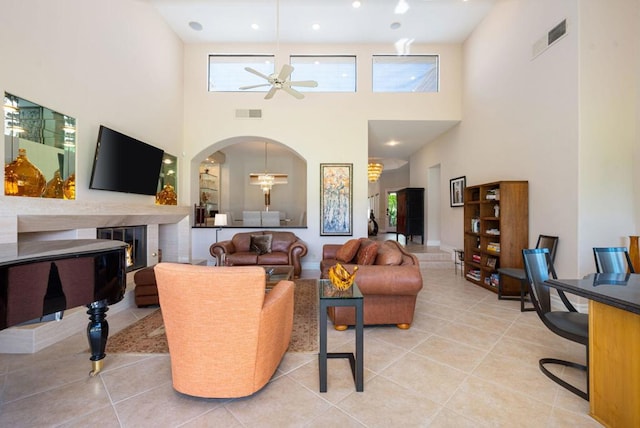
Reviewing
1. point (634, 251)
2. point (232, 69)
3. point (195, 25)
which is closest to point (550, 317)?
point (634, 251)

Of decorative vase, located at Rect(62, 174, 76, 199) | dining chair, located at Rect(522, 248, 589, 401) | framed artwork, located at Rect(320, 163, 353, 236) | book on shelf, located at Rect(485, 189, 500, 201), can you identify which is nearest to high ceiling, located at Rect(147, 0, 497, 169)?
framed artwork, located at Rect(320, 163, 353, 236)

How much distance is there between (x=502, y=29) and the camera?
4.71 m

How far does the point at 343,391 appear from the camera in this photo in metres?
1.90

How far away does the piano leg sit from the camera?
6.79 feet

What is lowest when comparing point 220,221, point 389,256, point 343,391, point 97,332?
point 343,391

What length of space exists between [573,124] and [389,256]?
287 centimetres

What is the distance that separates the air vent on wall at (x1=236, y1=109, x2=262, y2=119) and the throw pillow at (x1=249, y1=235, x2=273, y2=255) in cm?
264

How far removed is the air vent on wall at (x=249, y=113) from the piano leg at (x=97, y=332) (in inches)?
188

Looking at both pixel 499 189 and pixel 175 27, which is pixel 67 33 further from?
pixel 499 189

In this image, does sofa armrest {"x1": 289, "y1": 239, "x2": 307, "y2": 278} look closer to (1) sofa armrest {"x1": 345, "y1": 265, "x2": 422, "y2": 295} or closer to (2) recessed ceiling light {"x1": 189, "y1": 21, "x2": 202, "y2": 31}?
(1) sofa armrest {"x1": 345, "y1": 265, "x2": 422, "y2": 295}

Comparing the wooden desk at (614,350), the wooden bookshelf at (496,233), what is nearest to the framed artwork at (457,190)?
the wooden bookshelf at (496,233)

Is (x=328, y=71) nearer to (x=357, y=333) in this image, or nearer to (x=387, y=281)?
(x=387, y=281)

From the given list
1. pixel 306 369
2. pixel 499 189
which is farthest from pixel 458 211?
pixel 306 369

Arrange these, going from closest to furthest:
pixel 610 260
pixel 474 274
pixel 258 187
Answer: pixel 610 260
pixel 474 274
pixel 258 187
